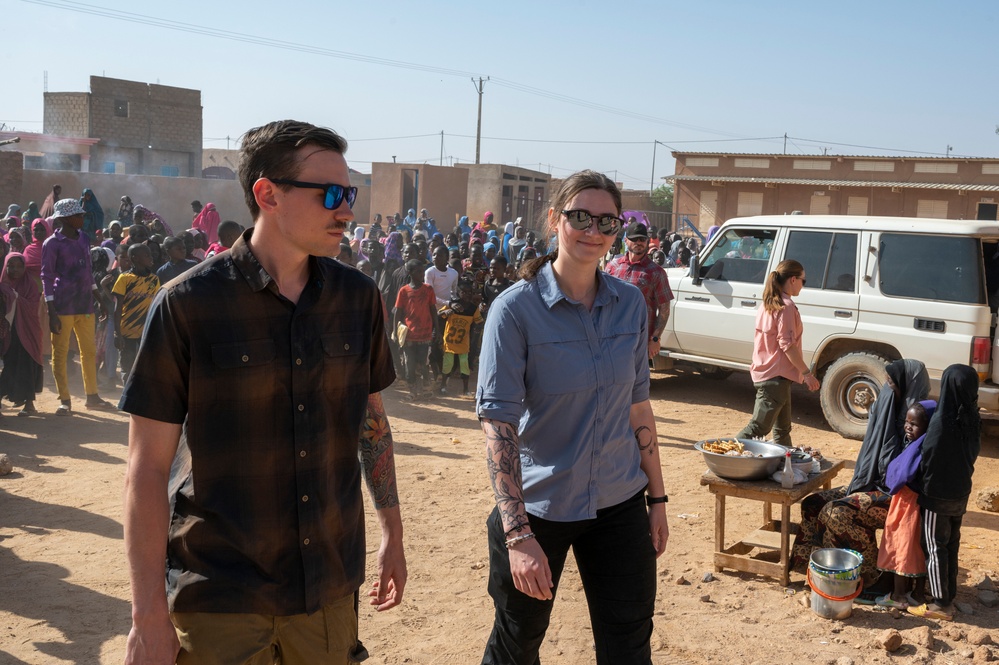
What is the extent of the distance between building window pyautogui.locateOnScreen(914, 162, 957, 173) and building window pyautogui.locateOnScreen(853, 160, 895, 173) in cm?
85

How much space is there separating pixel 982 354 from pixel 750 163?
89.9 feet

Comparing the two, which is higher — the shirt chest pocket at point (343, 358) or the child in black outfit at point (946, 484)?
the shirt chest pocket at point (343, 358)

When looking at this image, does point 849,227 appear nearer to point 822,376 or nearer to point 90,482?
point 822,376

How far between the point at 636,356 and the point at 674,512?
155 inches

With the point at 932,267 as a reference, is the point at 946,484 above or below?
below

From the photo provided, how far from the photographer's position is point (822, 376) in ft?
31.1

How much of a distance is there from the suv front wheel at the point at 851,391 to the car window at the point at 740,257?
130 cm

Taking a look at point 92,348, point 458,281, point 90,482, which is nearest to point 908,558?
point 90,482

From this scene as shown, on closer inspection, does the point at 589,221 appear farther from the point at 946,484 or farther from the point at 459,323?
the point at 459,323

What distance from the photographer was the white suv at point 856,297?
823 centimetres

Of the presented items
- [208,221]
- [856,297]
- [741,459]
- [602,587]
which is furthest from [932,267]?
[208,221]

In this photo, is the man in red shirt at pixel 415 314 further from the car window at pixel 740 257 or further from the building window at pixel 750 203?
the building window at pixel 750 203

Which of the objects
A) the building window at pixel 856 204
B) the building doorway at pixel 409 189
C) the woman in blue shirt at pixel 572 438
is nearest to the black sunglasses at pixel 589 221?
the woman in blue shirt at pixel 572 438

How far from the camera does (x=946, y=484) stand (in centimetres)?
486
